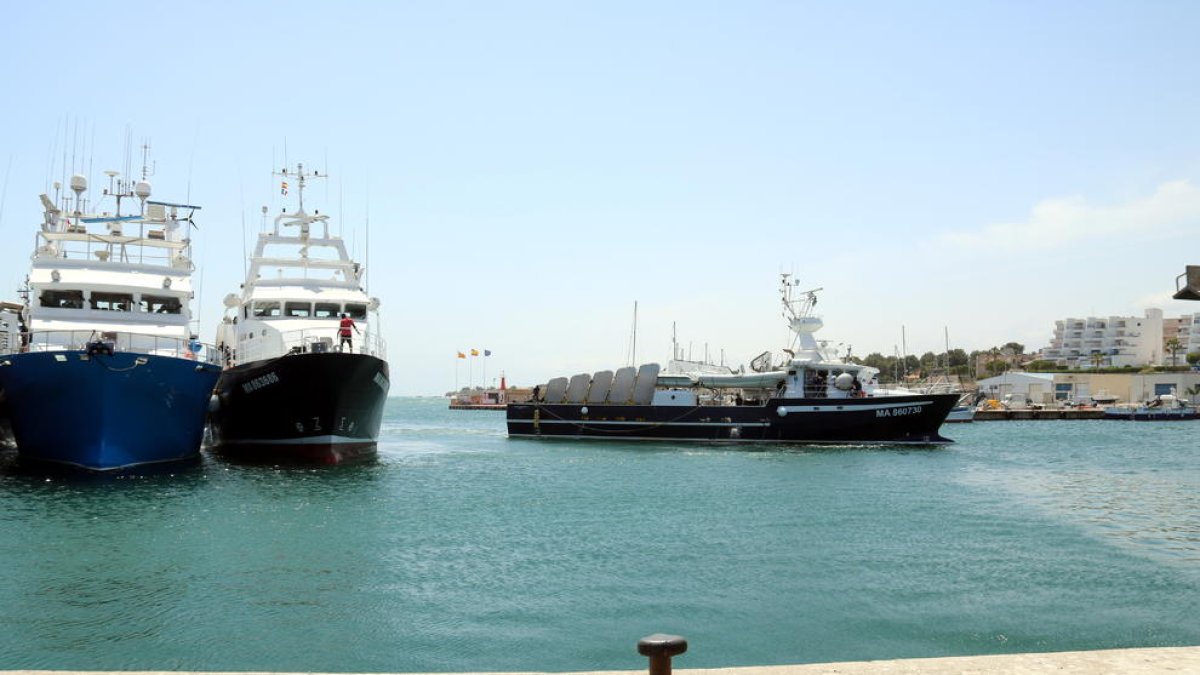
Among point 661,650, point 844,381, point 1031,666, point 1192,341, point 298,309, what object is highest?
point 1192,341

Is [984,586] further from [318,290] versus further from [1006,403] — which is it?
[1006,403]

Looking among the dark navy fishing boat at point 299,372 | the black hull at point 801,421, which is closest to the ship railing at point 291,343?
the dark navy fishing boat at point 299,372

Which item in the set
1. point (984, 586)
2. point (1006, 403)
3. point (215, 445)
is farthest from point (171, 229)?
point (1006, 403)

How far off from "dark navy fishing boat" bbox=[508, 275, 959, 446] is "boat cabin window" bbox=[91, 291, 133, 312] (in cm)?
2917

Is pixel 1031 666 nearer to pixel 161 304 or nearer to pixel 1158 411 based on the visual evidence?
pixel 161 304

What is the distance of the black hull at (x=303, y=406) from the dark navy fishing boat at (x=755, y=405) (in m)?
21.2

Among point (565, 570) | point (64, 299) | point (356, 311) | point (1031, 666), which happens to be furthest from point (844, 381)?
point (1031, 666)

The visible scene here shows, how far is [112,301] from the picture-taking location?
36.5 meters

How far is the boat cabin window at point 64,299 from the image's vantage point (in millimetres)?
35344

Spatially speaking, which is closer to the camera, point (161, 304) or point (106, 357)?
point (106, 357)

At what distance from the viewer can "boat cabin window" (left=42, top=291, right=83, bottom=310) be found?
35344 millimetres

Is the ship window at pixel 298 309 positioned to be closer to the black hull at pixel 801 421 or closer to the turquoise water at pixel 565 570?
the turquoise water at pixel 565 570

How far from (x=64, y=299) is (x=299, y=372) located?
418 inches

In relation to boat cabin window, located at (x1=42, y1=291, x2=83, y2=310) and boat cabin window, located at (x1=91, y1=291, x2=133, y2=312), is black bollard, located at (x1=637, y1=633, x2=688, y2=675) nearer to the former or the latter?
boat cabin window, located at (x1=91, y1=291, x2=133, y2=312)
